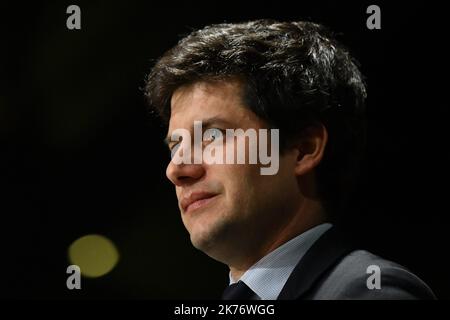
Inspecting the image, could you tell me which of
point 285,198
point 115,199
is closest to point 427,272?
point 285,198

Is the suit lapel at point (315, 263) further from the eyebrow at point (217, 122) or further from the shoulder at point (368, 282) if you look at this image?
the eyebrow at point (217, 122)

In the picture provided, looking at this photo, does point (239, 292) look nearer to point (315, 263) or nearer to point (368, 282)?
point (315, 263)

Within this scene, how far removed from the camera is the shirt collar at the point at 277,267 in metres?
1.22

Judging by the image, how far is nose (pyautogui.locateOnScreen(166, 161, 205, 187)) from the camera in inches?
49.6

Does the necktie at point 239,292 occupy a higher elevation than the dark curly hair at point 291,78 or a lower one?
lower

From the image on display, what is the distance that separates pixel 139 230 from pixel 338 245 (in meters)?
0.78

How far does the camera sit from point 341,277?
1.13 metres

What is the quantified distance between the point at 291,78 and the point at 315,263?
396mm

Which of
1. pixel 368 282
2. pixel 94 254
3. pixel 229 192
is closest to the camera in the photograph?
pixel 368 282

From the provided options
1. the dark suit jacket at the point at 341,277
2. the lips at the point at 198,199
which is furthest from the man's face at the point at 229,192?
the dark suit jacket at the point at 341,277

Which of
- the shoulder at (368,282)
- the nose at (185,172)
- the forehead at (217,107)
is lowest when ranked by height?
the shoulder at (368,282)

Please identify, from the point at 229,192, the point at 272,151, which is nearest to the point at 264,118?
the point at 272,151

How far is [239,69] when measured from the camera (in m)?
1.30

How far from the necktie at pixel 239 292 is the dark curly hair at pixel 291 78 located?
0.26 m
